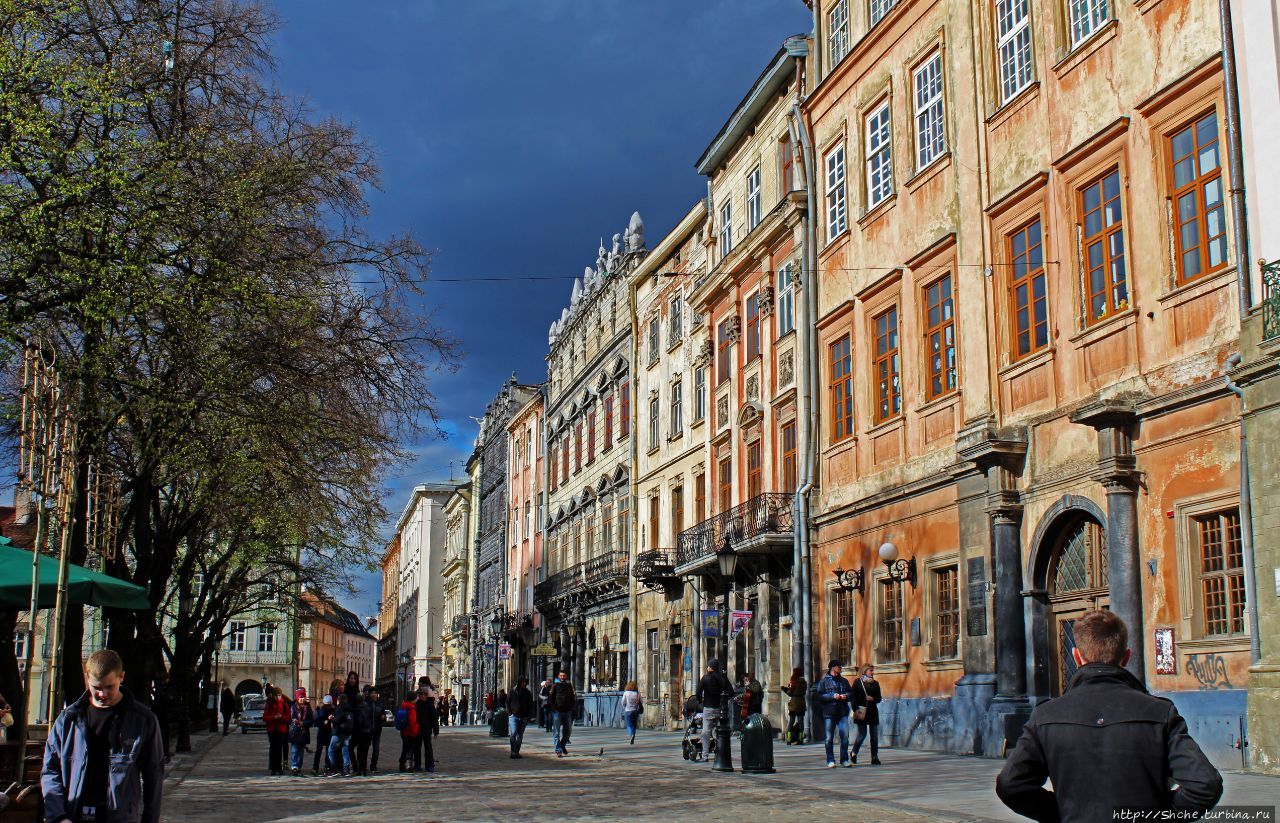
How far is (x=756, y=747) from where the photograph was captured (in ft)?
61.5

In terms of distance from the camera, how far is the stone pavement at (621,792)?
44.8 ft

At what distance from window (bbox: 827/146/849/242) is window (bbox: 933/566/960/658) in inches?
316

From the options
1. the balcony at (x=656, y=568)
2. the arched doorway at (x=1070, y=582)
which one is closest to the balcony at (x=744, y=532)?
the balcony at (x=656, y=568)

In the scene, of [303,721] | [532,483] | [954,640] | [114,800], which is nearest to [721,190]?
[954,640]

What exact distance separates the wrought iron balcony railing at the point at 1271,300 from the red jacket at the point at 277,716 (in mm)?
15732

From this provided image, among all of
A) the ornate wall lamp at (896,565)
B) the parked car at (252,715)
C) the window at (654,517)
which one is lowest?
the parked car at (252,715)

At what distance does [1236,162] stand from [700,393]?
22.4 meters

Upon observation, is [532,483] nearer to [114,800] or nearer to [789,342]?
[789,342]

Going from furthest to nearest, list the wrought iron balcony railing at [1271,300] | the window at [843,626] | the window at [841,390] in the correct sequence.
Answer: the window at [841,390], the window at [843,626], the wrought iron balcony railing at [1271,300]

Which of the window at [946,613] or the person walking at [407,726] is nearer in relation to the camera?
the person walking at [407,726]

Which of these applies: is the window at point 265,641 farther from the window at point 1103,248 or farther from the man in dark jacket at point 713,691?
the window at point 1103,248

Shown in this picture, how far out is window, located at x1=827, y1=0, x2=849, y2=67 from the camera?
2834 centimetres

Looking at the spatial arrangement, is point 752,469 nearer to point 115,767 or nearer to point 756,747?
point 756,747

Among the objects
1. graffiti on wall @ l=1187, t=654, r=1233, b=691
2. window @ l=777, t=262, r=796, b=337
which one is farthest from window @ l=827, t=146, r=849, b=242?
graffiti on wall @ l=1187, t=654, r=1233, b=691
